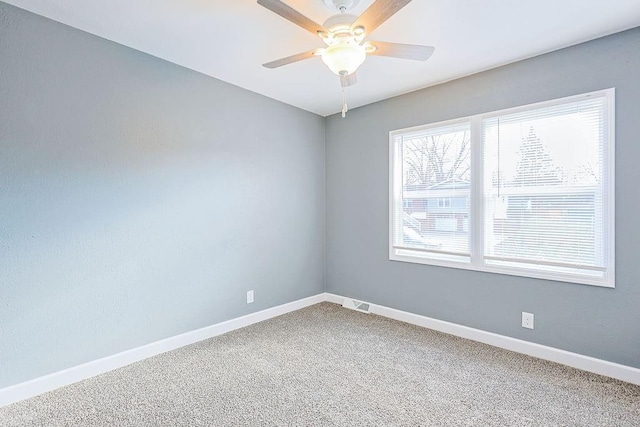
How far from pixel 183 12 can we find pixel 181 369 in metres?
2.43

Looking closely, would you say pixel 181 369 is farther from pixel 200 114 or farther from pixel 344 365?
pixel 200 114

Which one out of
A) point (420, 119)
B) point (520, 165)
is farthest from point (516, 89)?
point (420, 119)

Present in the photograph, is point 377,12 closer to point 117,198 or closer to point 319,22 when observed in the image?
point 319,22

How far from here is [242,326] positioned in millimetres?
3156

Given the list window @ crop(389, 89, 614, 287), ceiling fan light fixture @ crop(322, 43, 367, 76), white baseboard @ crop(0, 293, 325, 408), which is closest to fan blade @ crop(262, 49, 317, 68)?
ceiling fan light fixture @ crop(322, 43, 367, 76)

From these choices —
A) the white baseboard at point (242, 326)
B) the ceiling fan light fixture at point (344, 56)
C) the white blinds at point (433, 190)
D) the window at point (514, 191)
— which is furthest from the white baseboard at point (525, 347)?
the ceiling fan light fixture at point (344, 56)

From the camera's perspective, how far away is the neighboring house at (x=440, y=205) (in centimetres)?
294

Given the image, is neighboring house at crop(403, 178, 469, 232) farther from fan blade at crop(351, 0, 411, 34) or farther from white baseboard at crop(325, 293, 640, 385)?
fan blade at crop(351, 0, 411, 34)

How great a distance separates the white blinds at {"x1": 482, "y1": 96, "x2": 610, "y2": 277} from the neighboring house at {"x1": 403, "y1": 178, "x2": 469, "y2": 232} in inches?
8.1

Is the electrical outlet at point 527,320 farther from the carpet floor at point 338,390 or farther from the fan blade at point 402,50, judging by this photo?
the fan blade at point 402,50

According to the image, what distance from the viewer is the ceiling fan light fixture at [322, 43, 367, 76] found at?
5.59 feet

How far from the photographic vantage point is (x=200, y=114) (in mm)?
2840

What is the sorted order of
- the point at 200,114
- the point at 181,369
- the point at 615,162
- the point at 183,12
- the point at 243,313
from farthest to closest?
the point at 243,313 → the point at 200,114 → the point at 181,369 → the point at 615,162 → the point at 183,12

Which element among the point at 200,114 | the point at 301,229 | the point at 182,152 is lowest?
the point at 301,229
